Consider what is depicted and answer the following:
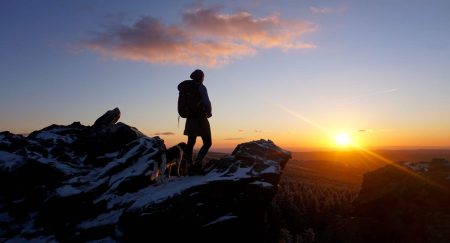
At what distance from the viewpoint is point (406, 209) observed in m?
18.1

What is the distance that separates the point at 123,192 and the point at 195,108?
3107 mm

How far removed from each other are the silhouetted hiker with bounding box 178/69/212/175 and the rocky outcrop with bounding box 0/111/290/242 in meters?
0.99

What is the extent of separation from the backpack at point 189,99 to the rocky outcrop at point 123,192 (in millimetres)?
1702

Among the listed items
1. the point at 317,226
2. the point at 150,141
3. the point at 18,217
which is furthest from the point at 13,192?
the point at 317,226

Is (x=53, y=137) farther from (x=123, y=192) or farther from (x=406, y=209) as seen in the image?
(x=406, y=209)

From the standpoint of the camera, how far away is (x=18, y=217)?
1122 centimetres

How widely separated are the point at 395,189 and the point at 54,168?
595 inches

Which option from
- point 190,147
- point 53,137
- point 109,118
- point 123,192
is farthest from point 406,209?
point 53,137

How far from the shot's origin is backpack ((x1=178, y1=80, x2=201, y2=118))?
12.3m

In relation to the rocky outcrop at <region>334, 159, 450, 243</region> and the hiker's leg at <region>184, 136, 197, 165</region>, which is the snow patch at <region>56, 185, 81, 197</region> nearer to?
the hiker's leg at <region>184, 136, 197, 165</region>

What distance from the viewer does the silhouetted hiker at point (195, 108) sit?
40.5 feet

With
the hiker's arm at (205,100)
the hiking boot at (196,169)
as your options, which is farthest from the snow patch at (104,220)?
the hiker's arm at (205,100)

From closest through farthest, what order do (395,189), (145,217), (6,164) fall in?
(145,217) → (6,164) → (395,189)

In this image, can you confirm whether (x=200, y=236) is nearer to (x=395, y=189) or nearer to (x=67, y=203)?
(x=67, y=203)
